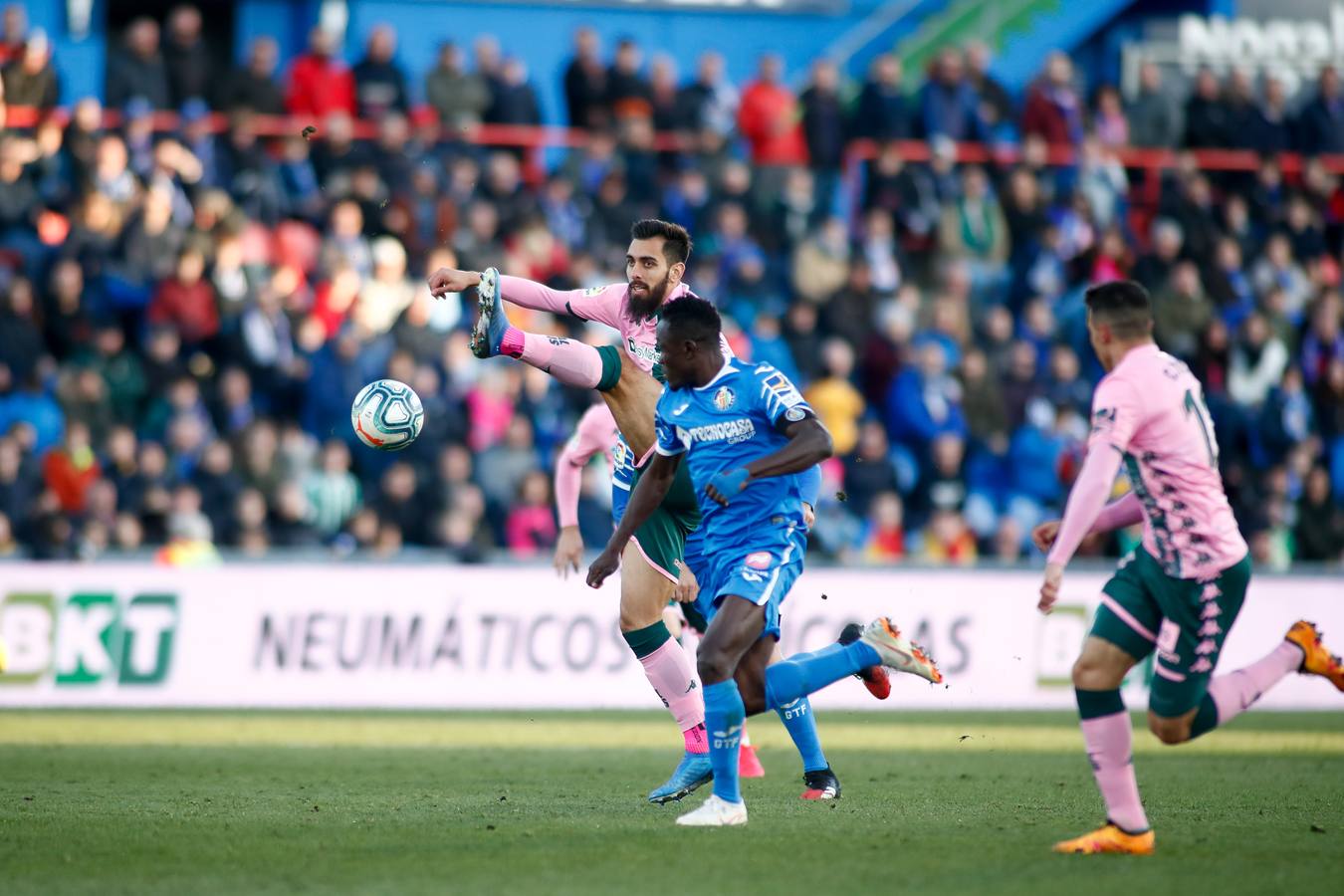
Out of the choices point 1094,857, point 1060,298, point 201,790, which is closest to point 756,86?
point 1060,298

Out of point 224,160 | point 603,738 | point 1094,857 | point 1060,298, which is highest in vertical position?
point 224,160

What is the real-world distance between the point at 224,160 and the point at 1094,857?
13.8 m

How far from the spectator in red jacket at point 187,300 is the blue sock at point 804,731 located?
998cm

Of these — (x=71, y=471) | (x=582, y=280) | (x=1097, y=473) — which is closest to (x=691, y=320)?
(x=1097, y=473)

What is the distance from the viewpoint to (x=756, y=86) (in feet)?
71.9

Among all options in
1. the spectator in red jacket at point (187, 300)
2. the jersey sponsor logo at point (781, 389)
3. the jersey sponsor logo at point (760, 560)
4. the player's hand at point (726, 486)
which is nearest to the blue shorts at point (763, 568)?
the jersey sponsor logo at point (760, 560)

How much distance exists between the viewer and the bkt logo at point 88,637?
1597cm

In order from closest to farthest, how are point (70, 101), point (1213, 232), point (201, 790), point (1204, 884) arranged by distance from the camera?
1. point (1204, 884)
2. point (201, 790)
3. point (70, 101)
4. point (1213, 232)

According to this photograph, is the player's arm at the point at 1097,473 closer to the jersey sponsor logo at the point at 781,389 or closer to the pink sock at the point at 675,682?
the jersey sponsor logo at the point at 781,389

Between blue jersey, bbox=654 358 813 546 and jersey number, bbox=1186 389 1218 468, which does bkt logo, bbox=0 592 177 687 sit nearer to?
blue jersey, bbox=654 358 813 546

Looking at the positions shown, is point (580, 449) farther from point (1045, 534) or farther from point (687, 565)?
point (1045, 534)

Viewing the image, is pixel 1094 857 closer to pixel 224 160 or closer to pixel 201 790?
pixel 201 790

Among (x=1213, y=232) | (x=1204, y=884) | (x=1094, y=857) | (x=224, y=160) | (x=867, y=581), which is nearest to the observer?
(x=1204, y=884)

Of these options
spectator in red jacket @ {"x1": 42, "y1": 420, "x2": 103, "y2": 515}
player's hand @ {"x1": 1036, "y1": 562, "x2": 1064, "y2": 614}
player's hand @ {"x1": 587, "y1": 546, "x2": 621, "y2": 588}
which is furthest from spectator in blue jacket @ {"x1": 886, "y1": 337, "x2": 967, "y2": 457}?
player's hand @ {"x1": 1036, "y1": 562, "x2": 1064, "y2": 614}
